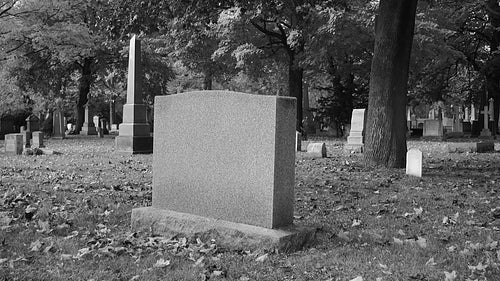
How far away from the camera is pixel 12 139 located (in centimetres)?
1577

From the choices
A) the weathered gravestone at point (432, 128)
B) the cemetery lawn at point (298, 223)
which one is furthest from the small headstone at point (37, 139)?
the weathered gravestone at point (432, 128)

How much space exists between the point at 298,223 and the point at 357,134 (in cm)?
1375

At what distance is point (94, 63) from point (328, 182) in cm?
2920

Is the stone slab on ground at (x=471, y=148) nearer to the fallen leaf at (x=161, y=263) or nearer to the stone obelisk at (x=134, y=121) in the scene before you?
the stone obelisk at (x=134, y=121)

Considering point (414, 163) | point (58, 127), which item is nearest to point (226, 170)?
point (414, 163)

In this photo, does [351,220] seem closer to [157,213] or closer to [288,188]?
[288,188]

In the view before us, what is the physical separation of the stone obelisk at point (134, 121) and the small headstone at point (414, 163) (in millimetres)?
9500

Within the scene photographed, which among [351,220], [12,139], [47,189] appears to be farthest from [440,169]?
[12,139]

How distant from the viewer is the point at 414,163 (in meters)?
10.3

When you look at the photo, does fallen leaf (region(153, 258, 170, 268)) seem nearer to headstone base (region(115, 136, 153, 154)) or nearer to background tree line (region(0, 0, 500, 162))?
headstone base (region(115, 136, 153, 154))

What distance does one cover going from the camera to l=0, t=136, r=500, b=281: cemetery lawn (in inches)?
160

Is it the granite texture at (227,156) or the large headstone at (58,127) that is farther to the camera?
the large headstone at (58,127)

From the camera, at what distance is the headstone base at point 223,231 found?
15.1 ft

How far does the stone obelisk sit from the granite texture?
11273 mm
